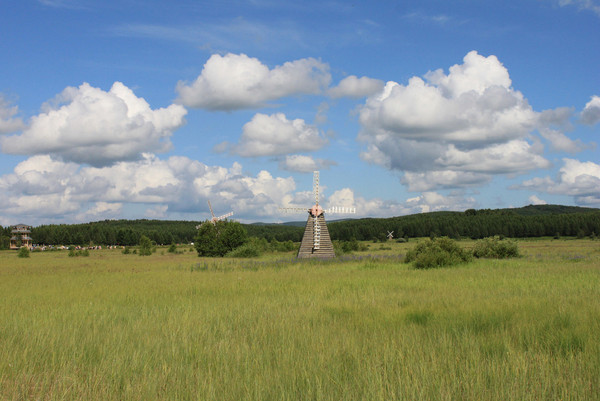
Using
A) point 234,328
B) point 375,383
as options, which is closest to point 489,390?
point 375,383

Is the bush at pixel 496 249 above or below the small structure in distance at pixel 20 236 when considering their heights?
below

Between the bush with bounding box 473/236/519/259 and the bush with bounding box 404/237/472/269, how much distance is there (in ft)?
22.7

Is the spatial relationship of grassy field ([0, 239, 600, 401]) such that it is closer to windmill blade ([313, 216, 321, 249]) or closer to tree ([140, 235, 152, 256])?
windmill blade ([313, 216, 321, 249])

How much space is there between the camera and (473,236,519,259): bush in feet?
119

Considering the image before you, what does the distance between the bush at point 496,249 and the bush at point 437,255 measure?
22.7 ft

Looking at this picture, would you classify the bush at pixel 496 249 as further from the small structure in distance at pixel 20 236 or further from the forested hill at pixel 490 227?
the small structure in distance at pixel 20 236

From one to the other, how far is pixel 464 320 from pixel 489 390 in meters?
4.22

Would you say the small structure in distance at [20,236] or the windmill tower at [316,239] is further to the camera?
the small structure in distance at [20,236]

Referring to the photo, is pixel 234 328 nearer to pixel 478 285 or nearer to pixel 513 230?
pixel 478 285

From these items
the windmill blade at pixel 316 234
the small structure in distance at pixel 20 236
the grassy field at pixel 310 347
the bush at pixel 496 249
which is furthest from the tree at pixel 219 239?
the small structure in distance at pixel 20 236

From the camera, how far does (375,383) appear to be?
5.95m

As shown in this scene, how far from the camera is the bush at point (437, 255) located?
27.1 meters

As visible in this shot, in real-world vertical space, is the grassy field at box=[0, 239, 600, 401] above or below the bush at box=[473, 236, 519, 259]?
above

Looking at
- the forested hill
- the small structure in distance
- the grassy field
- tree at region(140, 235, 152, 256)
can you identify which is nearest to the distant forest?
the forested hill
